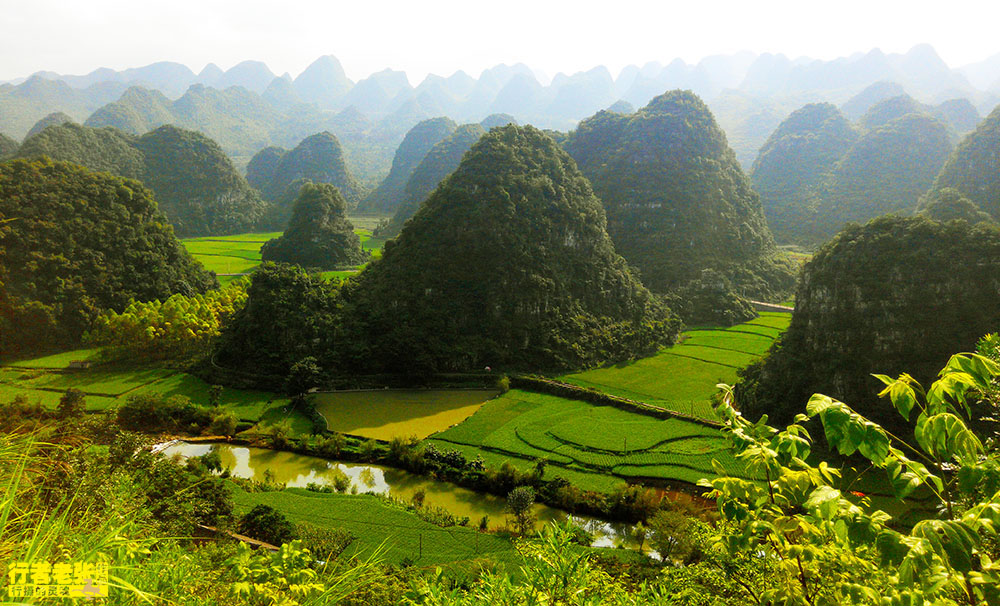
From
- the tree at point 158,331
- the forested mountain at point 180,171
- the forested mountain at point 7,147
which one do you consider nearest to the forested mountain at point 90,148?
the forested mountain at point 180,171

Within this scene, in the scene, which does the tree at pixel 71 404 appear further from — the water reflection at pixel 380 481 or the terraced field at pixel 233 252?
the terraced field at pixel 233 252

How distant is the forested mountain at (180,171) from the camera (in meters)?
82.8

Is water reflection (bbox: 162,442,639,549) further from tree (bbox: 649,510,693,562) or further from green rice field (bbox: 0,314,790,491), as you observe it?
green rice field (bbox: 0,314,790,491)

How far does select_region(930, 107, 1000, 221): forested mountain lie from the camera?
6369 centimetres

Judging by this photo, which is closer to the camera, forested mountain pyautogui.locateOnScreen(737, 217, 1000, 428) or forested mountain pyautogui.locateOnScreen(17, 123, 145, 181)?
forested mountain pyautogui.locateOnScreen(737, 217, 1000, 428)

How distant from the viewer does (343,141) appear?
630 ft

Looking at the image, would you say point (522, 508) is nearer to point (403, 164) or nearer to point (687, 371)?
point (687, 371)

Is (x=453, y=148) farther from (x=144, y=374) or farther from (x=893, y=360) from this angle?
(x=893, y=360)

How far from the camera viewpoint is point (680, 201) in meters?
60.9

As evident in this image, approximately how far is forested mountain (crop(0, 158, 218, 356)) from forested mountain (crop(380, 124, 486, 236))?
4833 centimetres

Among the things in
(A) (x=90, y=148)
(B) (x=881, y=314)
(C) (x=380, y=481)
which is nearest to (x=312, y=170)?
A: (A) (x=90, y=148)

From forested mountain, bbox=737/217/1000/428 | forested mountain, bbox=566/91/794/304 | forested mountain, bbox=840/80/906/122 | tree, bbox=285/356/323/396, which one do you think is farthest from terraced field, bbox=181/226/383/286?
forested mountain, bbox=840/80/906/122

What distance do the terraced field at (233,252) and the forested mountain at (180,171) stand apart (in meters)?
5.47

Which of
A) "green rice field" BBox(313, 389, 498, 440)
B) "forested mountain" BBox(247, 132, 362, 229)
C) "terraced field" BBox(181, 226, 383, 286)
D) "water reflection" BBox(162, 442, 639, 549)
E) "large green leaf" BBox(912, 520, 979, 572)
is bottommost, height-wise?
"water reflection" BBox(162, 442, 639, 549)
